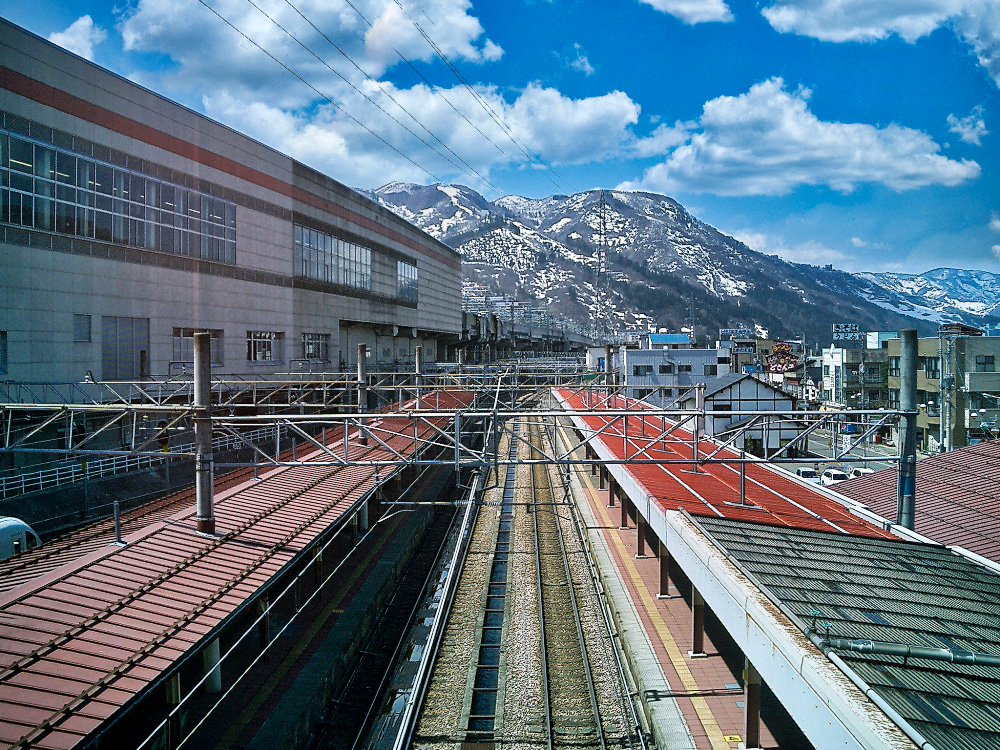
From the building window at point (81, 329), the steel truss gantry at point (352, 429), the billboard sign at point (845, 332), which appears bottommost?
the steel truss gantry at point (352, 429)

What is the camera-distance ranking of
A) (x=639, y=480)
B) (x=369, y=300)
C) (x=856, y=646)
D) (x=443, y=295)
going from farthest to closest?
1. (x=443, y=295)
2. (x=369, y=300)
3. (x=639, y=480)
4. (x=856, y=646)

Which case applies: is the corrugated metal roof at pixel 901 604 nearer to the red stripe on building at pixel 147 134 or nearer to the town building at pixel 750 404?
the red stripe on building at pixel 147 134

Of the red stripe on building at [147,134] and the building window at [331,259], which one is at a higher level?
the red stripe on building at [147,134]

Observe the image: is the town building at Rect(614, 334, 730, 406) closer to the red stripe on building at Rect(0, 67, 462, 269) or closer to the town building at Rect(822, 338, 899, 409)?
the town building at Rect(822, 338, 899, 409)

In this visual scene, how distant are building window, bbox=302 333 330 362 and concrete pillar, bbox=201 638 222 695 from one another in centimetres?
1802

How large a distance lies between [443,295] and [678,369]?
54.9 ft

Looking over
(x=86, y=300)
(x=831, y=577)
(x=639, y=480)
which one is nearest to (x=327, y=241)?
(x=86, y=300)

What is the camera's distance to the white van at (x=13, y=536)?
11.3 metres

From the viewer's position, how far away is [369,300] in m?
32.2

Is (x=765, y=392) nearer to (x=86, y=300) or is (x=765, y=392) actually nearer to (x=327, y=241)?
(x=327, y=241)

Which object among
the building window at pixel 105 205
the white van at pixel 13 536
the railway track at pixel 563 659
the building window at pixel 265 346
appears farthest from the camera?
the building window at pixel 265 346

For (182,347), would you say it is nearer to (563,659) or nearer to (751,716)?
(563,659)

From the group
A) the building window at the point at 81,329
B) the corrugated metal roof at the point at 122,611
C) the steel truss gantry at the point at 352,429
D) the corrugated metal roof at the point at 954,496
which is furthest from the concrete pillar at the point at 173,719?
the building window at the point at 81,329

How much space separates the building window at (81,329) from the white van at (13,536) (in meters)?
5.53
